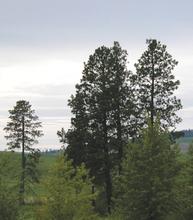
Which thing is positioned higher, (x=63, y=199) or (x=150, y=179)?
(x=150, y=179)

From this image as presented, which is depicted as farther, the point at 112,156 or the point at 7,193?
the point at 112,156

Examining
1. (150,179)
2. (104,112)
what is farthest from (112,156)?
(150,179)

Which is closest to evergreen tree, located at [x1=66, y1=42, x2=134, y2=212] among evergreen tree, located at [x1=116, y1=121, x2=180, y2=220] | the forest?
the forest

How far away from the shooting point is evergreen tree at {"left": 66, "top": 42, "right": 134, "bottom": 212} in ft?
165

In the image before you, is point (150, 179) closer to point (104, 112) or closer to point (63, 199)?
point (63, 199)

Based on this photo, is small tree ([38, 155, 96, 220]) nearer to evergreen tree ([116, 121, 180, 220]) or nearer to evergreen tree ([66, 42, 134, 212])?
evergreen tree ([116, 121, 180, 220])

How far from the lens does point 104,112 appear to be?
50281 mm

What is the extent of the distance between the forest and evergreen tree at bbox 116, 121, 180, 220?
6 centimetres

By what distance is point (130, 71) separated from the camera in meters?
51.4

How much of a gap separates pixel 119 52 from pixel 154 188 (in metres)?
23.4

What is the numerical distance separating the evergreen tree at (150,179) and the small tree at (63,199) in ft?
7.61

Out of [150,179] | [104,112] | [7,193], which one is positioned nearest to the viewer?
[7,193]

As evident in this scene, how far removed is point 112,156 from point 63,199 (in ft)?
71.7

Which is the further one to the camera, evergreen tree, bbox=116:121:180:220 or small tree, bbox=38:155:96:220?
evergreen tree, bbox=116:121:180:220
